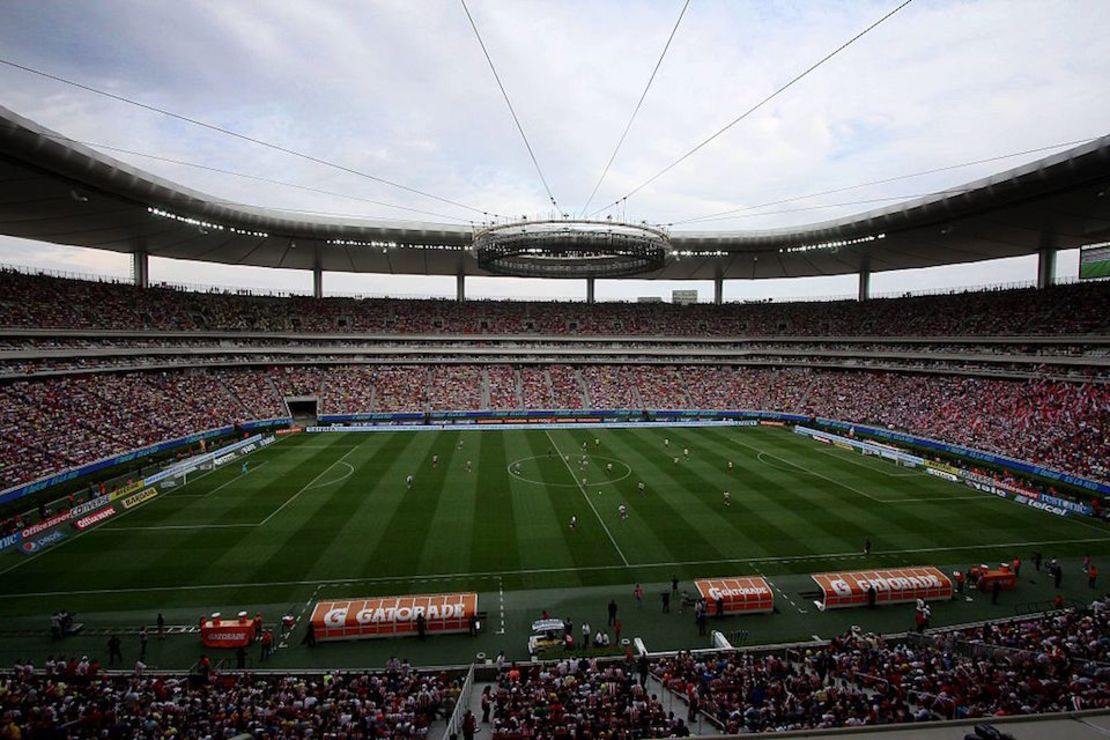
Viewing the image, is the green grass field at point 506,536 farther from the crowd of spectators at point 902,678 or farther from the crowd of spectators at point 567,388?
the crowd of spectators at point 567,388

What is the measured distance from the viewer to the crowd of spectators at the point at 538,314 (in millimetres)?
44312

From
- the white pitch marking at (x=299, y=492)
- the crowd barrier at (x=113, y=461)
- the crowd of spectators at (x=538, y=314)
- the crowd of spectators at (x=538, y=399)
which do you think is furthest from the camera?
the crowd of spectators at (x=538, y=314)

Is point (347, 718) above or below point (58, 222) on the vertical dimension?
Answer: below

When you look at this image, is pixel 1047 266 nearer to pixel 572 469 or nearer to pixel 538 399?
pixel 572 469

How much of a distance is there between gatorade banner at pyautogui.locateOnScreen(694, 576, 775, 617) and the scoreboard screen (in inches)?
1704

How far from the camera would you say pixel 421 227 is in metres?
53.9

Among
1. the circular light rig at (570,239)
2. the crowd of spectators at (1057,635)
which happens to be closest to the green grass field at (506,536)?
the crowd of spectators at (1057,635)

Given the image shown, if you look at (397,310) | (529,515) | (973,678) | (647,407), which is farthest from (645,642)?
(397,310)

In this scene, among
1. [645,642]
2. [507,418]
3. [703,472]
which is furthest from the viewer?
[507,418]

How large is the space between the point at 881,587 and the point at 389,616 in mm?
16674

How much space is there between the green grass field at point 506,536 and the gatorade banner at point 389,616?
994mm

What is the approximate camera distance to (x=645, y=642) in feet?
57.5

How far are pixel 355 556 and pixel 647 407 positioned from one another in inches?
1644

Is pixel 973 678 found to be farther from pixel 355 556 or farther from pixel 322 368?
pixel 322 368
